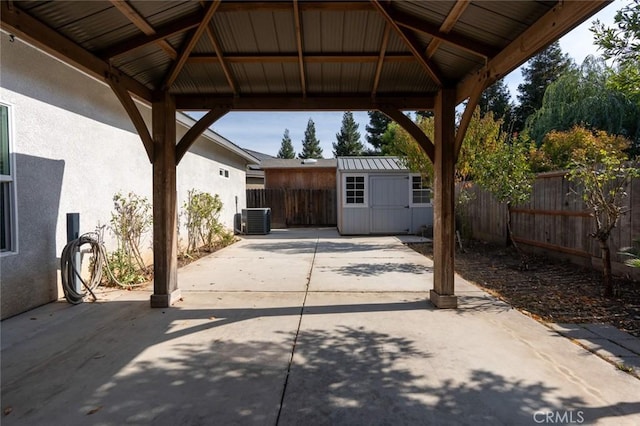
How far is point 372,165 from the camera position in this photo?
13.8 m

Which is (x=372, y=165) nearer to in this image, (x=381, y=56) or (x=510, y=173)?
(x=510, y=173)

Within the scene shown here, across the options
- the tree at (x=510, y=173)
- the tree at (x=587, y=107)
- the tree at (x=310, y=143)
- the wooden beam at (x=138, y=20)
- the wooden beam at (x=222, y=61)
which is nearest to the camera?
the wooden beam at (x=138, y=20)

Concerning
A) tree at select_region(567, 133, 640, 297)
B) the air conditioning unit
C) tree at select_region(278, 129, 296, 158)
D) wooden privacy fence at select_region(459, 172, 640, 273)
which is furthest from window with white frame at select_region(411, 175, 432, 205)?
tree at select_region(278, 129, 296, 158)

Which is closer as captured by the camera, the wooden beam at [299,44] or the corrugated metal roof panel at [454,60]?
the wooden beam at [299,44]

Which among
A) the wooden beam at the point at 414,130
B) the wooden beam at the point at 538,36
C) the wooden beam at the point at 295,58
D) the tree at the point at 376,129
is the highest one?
the tree at the point at 376,129

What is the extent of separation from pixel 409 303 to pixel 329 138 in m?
47.8

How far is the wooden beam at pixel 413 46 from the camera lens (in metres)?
3.70

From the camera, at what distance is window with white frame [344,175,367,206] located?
13.6 m

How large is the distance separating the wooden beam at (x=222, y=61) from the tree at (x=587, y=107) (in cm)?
1453

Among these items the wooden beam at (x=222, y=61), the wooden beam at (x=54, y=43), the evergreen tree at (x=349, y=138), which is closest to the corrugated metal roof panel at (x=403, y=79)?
the wooden beam at (x=222, y=61)

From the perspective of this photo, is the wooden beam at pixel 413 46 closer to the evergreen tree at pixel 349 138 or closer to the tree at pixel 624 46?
the tree at pixel 624 46

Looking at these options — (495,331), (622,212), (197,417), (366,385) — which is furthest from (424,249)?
(197,417)

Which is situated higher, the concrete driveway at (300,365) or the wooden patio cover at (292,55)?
the wooden patio cover at (292,55)

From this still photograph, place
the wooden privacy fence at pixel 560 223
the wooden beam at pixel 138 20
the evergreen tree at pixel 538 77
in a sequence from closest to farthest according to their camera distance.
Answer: the wooden beam at pixel 138 20
the wooden privacy fence at pixel 560 223
the evergreen tree at pixel 538 77
